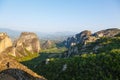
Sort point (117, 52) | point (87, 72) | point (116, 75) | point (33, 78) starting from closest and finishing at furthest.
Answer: point (33, 78), point (116, 75), point (87, 72), point (117, 52)

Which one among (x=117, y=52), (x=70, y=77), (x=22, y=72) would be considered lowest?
(x=70, y=77)

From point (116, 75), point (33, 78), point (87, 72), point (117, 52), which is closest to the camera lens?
point (33, 78)

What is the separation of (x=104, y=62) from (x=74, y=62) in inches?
446

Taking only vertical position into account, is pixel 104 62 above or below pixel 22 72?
below

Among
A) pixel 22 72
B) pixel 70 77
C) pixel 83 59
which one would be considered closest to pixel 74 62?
pixel 83 59

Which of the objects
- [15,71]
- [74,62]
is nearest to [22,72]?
[15,71]

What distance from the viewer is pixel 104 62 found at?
257 feet

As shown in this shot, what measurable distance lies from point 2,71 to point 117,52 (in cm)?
5574

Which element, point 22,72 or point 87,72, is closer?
point 22,72

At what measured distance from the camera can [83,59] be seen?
86812mm

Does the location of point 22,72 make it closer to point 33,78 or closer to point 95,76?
point 33,78

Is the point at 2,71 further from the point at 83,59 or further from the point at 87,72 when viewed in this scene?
the point at 83,59

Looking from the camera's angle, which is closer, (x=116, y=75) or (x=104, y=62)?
(x=116, y=75)

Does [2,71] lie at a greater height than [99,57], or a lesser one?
greater
